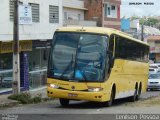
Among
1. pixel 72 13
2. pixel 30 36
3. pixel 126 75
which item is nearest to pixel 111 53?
pixel 126 75

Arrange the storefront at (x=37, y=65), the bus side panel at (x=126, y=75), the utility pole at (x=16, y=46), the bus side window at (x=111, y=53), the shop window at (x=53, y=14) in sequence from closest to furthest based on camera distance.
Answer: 1. the bus side window at (x=111, y=53)
2. the bus side panel at (x=126, y=75)
3. the utility pole at (x=16, y=46)
4. the storefront at (x=37, y=65)
5. the shop window at (x=53, y=14)

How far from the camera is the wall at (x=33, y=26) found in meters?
31.3

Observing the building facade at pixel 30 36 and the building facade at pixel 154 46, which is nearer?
the building facade at pixel 30 36

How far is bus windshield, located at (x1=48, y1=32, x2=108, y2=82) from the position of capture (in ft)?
72.6

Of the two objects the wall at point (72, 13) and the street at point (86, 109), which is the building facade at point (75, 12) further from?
the street at point (86, 109)

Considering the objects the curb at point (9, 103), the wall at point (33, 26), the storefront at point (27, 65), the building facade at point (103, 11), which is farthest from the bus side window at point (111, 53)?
the building facade at point (103, 11)

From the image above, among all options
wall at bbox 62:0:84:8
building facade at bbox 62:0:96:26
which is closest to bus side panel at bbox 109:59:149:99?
building facade at bbox 62:0:96:26

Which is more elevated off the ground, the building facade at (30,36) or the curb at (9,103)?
the building facade at (30,36)

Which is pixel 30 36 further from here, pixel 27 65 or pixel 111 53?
pixel 111 53

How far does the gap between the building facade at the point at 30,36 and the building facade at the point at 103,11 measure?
20.5m

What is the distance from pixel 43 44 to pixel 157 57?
3022 inches

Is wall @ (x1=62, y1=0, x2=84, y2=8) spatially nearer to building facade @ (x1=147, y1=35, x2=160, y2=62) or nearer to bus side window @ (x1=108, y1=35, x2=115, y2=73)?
bus side window @ (x1=108, y1=35, x2=115, y2=73)

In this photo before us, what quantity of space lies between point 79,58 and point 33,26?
45.2 ft

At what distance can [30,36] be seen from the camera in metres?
35.2
